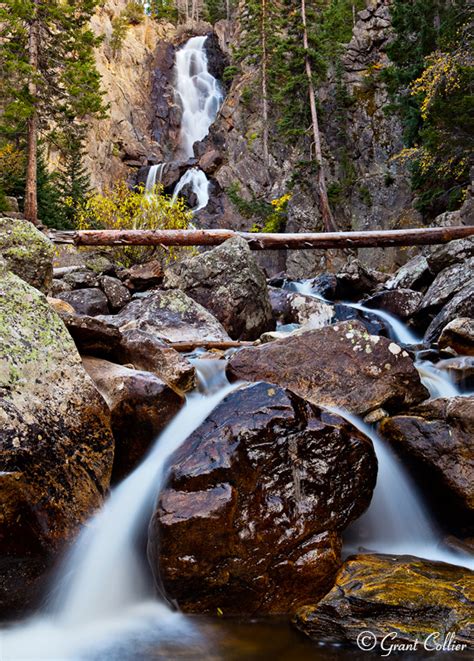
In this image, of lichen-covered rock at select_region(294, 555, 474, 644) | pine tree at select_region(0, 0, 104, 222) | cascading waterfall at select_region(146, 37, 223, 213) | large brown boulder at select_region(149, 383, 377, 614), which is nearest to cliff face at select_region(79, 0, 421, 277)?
cascading waterfall at select_region(146, 37, 223, 213)

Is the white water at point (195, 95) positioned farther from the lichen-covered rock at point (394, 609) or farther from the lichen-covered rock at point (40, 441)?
the lichen-covered rock at point (394, 609)

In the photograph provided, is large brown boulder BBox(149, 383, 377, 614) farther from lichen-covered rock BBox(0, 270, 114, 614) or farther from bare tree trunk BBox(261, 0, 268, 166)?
bare tree trunk BBox(261, 0, 268, 166)

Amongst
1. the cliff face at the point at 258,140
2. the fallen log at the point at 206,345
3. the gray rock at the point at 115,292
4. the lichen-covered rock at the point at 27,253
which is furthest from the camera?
the cliff face at the point at 258,140

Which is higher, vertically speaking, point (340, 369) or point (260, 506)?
point (340, 369)

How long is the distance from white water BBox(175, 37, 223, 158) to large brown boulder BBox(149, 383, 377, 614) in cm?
3869

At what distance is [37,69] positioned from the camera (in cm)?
1664

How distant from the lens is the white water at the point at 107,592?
A: 10.1 ft

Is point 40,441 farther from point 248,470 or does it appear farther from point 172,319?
point 172,319

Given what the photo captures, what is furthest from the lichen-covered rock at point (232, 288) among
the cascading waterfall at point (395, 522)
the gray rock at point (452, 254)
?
the cascading waterfall at point (395, 522)

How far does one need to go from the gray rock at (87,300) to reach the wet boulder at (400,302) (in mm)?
6293

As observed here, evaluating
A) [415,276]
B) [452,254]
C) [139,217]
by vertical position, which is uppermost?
[139,217]

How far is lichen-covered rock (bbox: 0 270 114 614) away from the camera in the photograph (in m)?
3.12

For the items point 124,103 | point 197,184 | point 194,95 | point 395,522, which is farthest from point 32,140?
point 194,95

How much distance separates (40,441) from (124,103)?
4341 centimetres
